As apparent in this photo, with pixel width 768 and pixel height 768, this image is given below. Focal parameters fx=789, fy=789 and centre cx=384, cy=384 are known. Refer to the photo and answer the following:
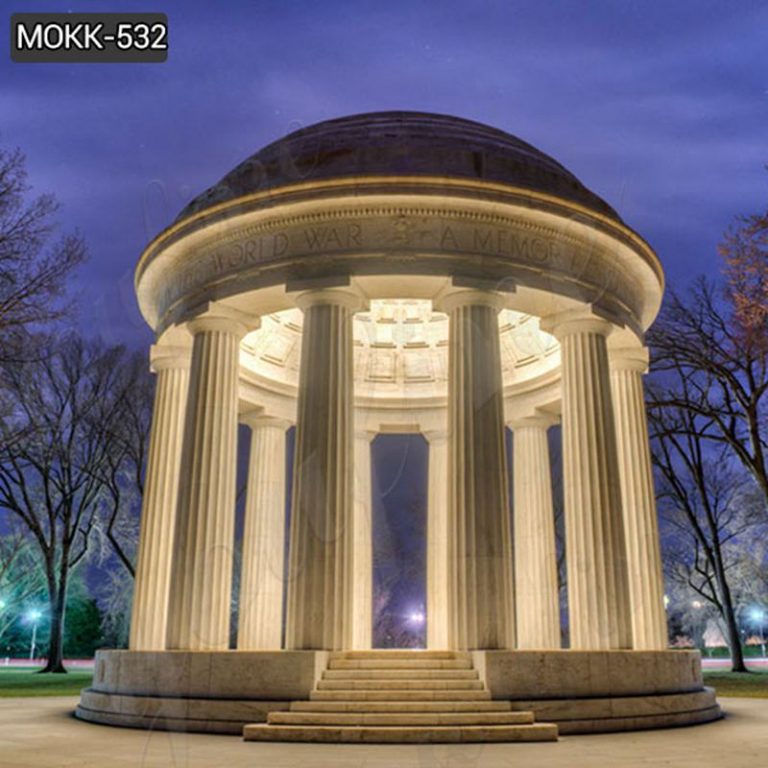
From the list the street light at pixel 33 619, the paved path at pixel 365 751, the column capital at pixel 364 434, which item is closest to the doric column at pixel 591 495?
the paved path at pixel 365 751

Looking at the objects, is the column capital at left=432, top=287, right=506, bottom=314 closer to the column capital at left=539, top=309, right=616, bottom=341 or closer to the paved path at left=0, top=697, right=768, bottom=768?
the column capital at left=539, top=309, right=616, bottom=341

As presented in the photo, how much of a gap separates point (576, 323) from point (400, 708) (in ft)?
60.2

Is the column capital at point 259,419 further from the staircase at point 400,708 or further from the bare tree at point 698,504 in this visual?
the bare tree at point 698,504

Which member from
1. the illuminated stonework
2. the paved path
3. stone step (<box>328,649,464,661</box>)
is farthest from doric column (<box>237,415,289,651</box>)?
the paved path

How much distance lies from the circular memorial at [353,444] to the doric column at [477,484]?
0.27 feet

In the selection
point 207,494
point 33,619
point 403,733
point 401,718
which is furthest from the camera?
point 33,619

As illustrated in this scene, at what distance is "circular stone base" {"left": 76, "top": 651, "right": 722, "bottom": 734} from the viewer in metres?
25.8

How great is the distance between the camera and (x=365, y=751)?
21.1 metres

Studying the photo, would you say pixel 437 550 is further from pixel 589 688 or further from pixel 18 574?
pixel 18 574

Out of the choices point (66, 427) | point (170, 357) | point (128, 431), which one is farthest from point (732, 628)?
point (66, 427)

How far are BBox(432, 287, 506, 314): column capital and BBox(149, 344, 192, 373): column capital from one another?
46.2ft

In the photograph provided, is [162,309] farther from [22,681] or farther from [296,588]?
[22,681]

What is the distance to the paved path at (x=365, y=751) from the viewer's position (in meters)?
18.8

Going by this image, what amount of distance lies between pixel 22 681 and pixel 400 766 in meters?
45.3
